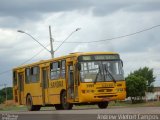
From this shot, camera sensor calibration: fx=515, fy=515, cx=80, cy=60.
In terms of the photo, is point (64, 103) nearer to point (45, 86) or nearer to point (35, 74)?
point (45, 86)

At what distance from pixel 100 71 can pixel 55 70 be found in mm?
3540

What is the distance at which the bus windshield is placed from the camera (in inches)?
937

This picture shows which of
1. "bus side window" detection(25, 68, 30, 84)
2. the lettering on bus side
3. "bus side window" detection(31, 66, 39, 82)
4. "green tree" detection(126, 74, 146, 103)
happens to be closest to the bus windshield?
the lettering on bus side

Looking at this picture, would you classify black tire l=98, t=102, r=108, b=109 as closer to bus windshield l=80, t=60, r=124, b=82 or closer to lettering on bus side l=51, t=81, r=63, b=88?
bus windshield l=80, t=60, r=124, b=82

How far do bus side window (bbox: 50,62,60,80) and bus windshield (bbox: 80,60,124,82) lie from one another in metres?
2.44

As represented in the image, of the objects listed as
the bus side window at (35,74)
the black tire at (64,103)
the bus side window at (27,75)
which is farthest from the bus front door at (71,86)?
the bus side window at (27,75)

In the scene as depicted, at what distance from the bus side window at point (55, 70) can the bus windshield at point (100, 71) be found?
244 centimetres

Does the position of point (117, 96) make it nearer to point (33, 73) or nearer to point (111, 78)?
point (111, 78)

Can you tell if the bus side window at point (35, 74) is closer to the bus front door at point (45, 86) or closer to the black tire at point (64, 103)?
the bus front door at point (45, 86)

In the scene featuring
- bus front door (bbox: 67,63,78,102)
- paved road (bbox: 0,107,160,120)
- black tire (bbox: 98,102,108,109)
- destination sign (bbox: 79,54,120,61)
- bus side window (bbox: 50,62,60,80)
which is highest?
destination sign (bbox: 79,54,120,61)

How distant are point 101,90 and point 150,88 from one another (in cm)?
10276

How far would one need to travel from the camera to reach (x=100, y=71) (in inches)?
936

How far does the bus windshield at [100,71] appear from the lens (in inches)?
937

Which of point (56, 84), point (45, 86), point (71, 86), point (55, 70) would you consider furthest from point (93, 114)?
point (45, 86)
